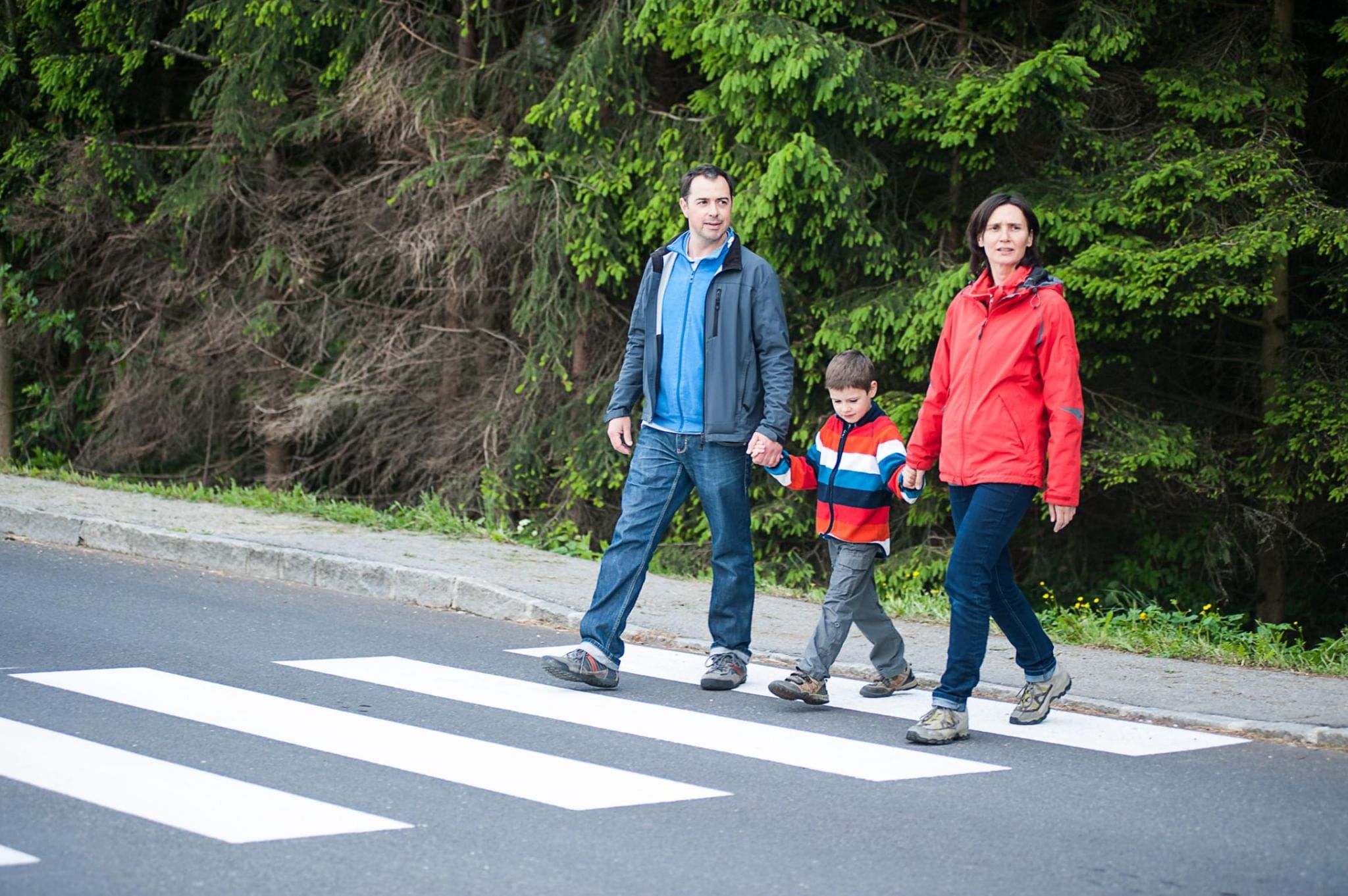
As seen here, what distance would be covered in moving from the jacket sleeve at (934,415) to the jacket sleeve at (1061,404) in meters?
0.43

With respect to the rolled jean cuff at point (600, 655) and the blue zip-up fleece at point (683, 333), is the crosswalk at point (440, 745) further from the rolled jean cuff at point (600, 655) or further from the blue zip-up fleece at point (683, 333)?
the blue zip-up fleece at point (683, 333)

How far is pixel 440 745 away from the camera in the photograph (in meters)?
5.60

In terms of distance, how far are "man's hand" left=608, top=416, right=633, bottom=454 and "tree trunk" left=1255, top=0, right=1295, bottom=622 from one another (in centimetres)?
663

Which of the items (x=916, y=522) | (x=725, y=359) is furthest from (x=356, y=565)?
(x=916, y=522)

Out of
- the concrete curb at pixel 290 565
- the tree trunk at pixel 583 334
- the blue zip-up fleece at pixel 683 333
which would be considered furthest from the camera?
the tree trunk at pixel 583 334

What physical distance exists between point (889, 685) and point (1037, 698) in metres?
0.76

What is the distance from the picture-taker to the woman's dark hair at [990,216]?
5.81m

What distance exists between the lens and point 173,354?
17.7m

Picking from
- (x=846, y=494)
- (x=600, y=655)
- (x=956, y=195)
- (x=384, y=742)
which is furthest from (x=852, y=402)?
(x=956, y=195)

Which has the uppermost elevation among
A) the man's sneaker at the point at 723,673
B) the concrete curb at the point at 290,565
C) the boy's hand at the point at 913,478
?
the boy's hand at the point at 913,478

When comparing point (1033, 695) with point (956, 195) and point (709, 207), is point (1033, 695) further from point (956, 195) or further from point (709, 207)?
point (956, 195)

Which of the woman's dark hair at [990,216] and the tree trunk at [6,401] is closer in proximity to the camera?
the woman's dark hair at [990,216]

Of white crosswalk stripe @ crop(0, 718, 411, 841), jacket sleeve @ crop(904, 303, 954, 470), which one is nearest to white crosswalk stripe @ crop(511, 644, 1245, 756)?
jacket sleeve @ crop(904, 303, 954, 470)

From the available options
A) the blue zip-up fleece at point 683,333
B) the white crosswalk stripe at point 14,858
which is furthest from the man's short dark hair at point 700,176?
the white crosswalk stripe at point 14,858
